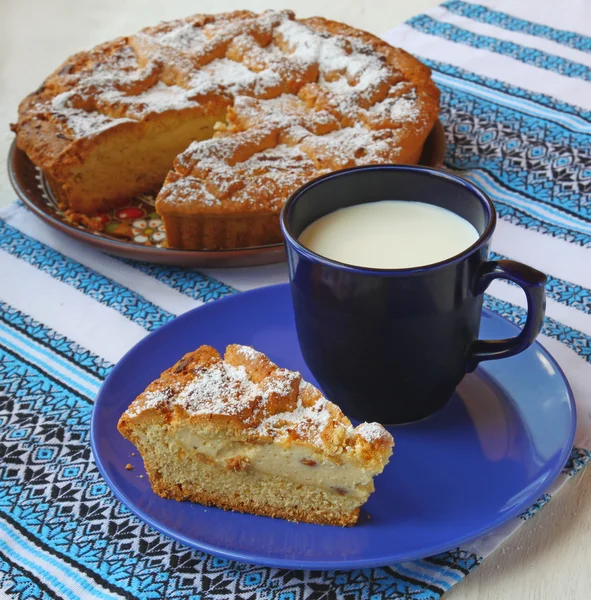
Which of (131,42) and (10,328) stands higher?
(131,42)

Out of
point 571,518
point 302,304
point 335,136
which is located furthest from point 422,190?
point 335,136

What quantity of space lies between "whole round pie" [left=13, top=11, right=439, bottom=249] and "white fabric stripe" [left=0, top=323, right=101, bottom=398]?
414mm

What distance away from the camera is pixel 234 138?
205 cm

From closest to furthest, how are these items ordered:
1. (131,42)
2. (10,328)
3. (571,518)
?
Result: (571,518) < (10,328) < (131,42)

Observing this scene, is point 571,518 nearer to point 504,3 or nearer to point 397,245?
point 397,245

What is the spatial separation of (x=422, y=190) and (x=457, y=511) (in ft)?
1.75

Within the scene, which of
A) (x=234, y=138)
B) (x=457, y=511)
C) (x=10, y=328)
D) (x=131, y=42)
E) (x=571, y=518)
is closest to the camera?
(x=457, y=511)

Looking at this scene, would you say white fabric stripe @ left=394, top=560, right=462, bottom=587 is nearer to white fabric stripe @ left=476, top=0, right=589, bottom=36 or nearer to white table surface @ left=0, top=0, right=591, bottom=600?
white table surface @ left=0, top=0, right=591, bottom=600

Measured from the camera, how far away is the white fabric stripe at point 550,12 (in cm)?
286

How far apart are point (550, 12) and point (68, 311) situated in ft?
6.66

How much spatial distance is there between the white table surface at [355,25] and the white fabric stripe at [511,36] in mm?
295

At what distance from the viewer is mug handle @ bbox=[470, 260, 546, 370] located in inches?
48.1

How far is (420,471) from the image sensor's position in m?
1.29

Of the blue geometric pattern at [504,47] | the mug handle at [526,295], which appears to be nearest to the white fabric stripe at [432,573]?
the mug handle at [526,295]
